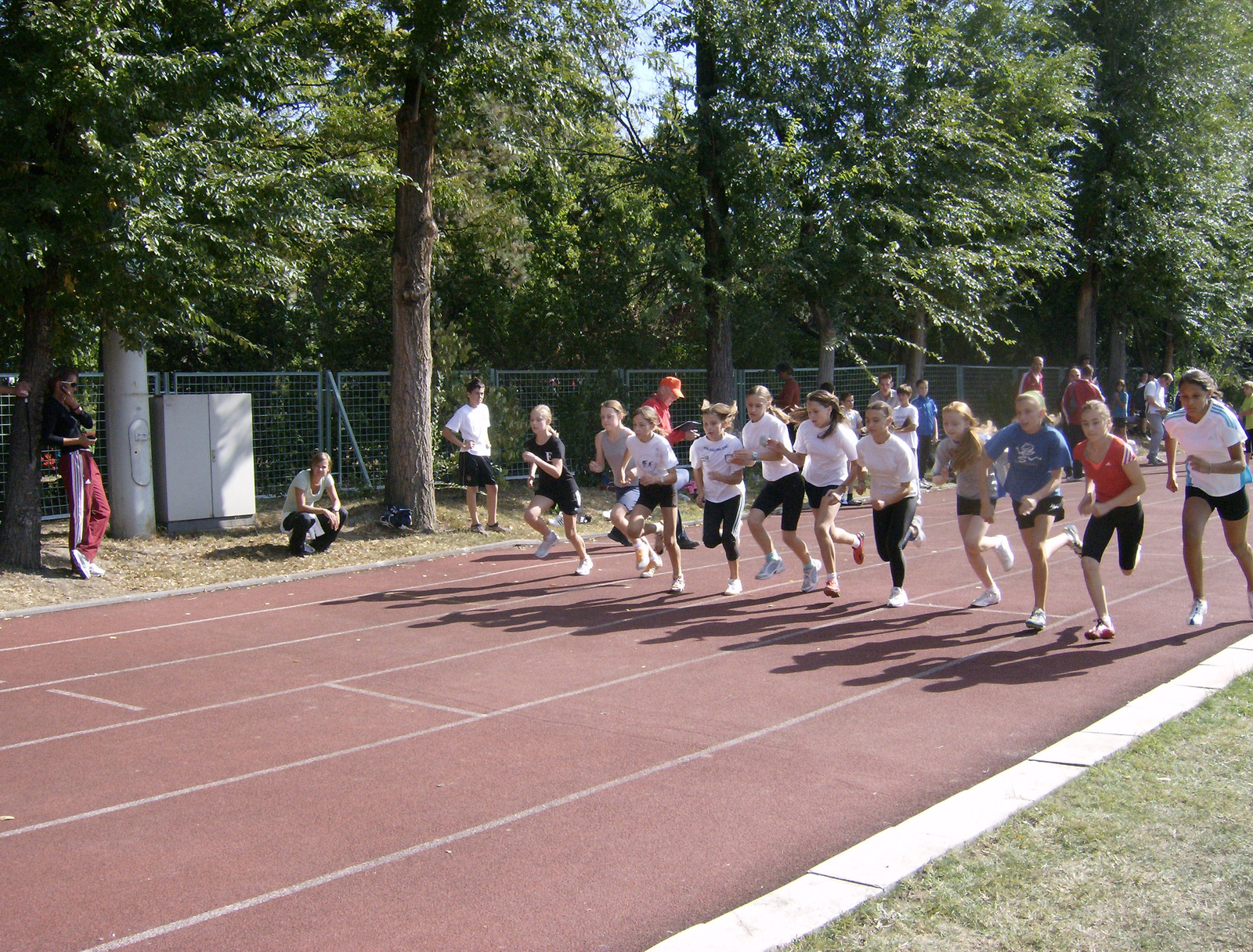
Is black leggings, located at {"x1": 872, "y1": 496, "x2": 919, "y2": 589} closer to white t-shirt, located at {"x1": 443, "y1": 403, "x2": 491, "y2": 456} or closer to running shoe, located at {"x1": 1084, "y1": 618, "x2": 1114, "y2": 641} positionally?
running shoe, located at {"x1": 1084, "y1": 618, "x2": 1114, "y2": 641}

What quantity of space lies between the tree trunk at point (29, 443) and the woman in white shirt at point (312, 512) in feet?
8.97

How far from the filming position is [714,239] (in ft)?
67.3

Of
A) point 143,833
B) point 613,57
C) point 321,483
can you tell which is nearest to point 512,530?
point 321,483

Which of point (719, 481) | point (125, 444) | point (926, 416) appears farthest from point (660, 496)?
Answer: point (926, 416)

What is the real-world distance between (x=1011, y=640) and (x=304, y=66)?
10.2 m

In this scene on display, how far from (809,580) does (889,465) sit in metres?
1.84

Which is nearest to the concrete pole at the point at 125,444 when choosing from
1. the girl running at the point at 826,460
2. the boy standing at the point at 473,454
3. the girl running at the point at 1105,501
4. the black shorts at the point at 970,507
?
the boy standing at the point at 473,454

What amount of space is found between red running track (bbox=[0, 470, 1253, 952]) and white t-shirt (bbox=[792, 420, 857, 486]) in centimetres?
116

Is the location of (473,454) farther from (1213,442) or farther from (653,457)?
(1213,442)

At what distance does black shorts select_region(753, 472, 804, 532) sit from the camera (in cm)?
1069

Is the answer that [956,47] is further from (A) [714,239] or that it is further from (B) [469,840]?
(B) [469,840]

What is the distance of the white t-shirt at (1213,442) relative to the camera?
827cm

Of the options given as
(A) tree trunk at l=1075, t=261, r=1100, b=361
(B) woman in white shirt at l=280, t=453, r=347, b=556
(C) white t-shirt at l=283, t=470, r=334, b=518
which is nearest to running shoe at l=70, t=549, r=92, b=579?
(B) woman in white shirt at l=280, t=453, r=347, b=556

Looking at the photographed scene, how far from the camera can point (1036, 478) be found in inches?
341
